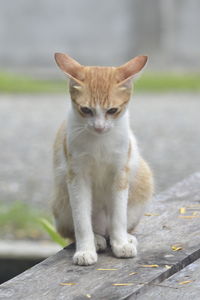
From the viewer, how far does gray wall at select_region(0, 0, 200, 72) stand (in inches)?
643

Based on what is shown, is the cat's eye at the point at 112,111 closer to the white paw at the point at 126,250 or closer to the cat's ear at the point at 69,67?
the cat's ear at the point at 69,67

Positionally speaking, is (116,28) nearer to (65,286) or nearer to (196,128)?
(196,128)

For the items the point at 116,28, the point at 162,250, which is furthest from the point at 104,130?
the point at 116,28

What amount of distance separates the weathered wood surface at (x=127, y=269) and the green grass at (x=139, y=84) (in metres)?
9.81

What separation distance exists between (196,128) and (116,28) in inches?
281

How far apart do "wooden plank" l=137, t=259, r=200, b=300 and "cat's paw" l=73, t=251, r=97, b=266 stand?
0.39 meters

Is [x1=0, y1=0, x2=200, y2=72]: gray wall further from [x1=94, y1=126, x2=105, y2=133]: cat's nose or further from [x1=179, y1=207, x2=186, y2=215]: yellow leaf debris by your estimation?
[x1=94, y1=126, x2=105, y2=133]: cat's nose

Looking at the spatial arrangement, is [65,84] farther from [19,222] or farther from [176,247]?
[176,247]

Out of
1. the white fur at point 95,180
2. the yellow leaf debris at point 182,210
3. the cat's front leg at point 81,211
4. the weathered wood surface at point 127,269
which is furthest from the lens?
the yellow leaf debris at point 182,210

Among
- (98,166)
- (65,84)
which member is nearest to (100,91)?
(98,166)

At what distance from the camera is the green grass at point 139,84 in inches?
526

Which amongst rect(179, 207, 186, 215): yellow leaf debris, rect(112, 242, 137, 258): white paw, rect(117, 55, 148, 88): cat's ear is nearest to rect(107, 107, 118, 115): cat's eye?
rect(117, 55, 148, 88): cat's ear

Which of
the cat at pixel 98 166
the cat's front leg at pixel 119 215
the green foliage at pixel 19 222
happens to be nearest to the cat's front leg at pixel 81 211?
the cat at pixel 98 166

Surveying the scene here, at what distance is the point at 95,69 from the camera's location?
3.04 metres
